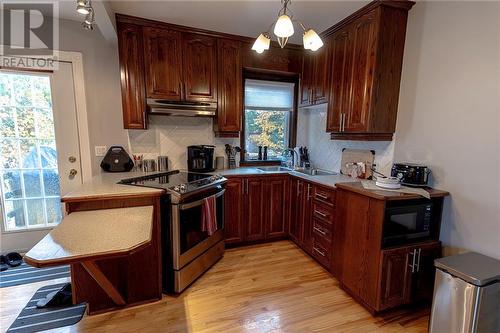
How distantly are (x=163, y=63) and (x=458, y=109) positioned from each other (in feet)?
8.87

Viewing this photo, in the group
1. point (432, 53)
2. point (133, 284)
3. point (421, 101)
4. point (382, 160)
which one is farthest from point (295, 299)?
point (432, 53)

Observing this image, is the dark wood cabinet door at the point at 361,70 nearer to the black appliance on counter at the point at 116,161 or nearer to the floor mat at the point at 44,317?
the black appliance on counter at the point at 116,161

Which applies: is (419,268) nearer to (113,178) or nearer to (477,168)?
(477,168)

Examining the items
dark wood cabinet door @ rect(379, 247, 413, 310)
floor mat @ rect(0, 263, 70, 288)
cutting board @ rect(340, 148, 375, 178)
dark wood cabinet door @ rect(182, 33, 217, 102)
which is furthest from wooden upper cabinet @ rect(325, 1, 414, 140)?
floor mat @ rect(0, 263, 70, 288)

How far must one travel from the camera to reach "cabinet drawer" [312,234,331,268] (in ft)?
8.02

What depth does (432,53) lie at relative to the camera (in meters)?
2.00

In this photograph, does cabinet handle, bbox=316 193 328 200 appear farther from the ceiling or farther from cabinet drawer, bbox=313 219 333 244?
the ceiling

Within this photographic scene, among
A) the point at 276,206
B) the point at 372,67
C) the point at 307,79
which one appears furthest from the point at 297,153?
the point at 372,67

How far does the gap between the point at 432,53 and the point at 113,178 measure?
306 cm

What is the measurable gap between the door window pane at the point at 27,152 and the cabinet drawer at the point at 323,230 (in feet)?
9.34

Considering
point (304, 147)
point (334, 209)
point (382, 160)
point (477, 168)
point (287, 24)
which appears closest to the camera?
point (287, 24)

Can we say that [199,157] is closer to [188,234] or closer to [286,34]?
[188,234]

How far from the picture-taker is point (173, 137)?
119 inches

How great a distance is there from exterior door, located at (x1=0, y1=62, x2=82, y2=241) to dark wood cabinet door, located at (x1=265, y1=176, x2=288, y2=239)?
84.7 inches
